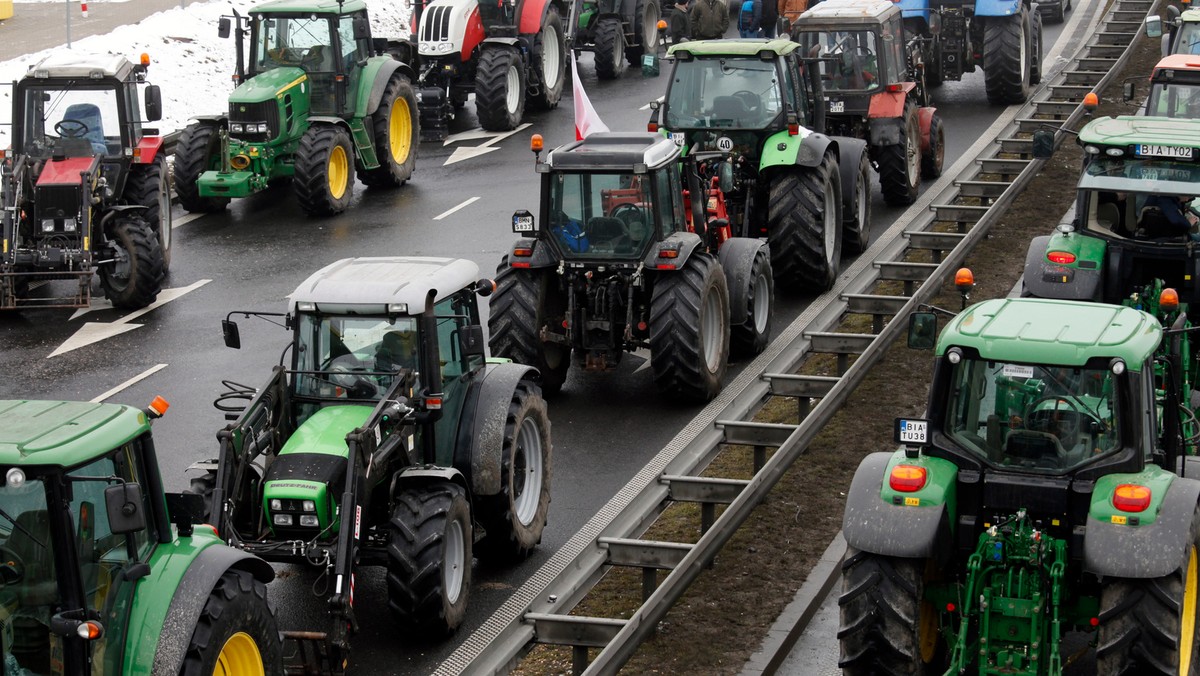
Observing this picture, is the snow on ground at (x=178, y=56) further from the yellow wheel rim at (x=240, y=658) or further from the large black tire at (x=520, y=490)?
the yellow wheel rim at (x=240, y=658)

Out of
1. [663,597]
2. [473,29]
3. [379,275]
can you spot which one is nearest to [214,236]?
[473,29]

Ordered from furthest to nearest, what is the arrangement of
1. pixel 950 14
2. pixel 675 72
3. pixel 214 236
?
pixel 950 14
pixel 214 236
pixel 675 72

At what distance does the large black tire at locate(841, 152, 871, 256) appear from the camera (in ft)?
63.9

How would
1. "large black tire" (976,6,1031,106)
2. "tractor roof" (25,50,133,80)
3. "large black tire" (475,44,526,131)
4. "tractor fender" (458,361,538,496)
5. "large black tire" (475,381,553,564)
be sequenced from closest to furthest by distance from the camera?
"tractor fender" (458,361,538,496), "large black tire" (475,381,553,564), "tractor roof" (25,50,133,80), "large black tire" (976,6,1031,106), "large black tire" (475,44,526,131)

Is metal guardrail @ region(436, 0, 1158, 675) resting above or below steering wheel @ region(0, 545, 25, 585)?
below

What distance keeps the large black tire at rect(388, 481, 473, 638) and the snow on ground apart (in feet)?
52.3

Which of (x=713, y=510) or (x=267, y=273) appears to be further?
(x=267, y=273)

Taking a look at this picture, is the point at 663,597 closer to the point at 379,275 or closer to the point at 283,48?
the point at 379,275

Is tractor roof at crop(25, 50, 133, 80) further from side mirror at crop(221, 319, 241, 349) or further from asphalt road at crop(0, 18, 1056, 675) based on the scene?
Answer: side mirror at crop(221, 319, 241, 349)

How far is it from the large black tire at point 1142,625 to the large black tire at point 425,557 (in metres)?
4.07

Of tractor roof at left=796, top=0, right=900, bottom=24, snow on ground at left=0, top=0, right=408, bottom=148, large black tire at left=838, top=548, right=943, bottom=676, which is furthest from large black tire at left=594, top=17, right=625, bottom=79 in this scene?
large black tire at left=838, top=548, right=943, bottom=676

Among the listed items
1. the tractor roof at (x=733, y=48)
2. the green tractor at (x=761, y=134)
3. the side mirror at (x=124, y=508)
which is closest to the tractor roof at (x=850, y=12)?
the green tractor at (x=761, y=134)

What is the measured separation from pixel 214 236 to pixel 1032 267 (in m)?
11.4

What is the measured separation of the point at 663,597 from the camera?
33.7 feet
